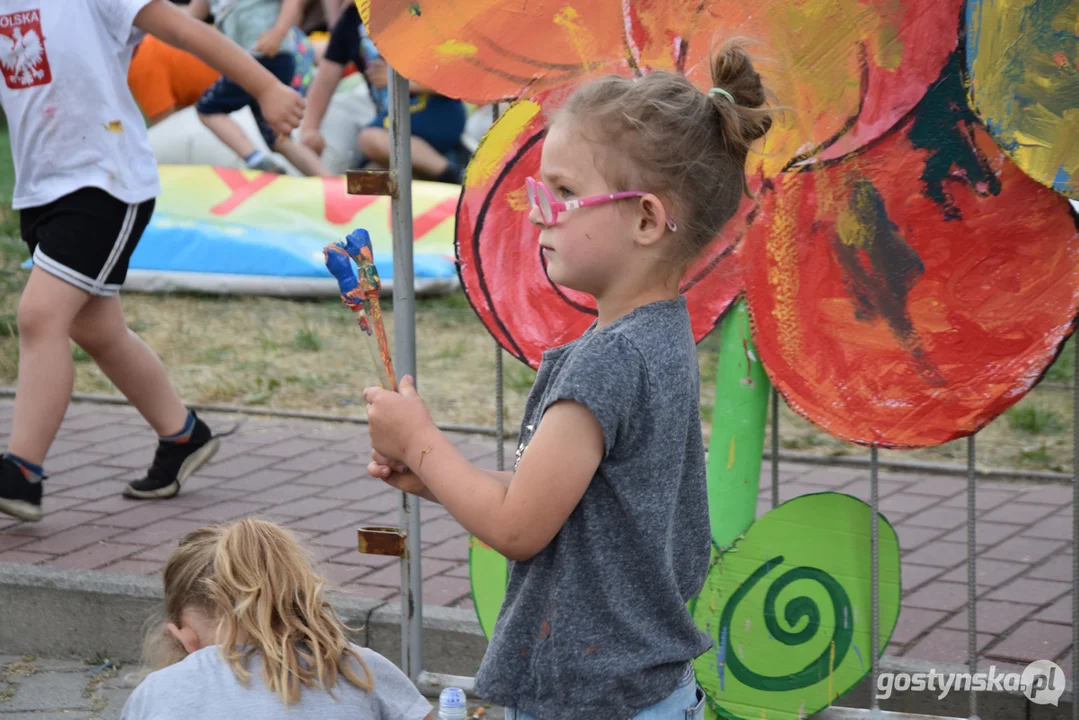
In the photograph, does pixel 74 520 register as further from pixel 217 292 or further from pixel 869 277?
pixel 217 292

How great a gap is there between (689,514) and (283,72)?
729 cm

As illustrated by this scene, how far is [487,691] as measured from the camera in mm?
1879

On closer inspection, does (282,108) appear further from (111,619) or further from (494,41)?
(111,619)

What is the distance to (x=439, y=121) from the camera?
8172 mm

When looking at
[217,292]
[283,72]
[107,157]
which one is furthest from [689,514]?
[283,72]

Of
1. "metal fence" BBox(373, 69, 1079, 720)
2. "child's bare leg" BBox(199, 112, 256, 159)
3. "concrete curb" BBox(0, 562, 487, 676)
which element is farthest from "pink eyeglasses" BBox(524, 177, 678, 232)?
"child's bare leg" BBox(199, 112, 256, 159)

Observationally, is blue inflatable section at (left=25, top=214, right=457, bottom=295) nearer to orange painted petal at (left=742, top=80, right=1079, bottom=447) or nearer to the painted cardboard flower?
the painted cardboard flower

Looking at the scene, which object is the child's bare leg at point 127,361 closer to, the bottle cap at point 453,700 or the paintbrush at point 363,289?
the bottle cap at point 453,700

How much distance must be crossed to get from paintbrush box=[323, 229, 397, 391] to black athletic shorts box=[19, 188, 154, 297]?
6.77ft

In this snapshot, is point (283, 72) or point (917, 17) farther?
point (283, 72)

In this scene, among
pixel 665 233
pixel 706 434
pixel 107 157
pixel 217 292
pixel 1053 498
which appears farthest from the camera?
pixel 217 292

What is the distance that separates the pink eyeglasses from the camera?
5.87ft

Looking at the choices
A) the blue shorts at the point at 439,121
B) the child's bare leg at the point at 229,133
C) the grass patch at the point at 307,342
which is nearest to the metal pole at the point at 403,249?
the grass patch at the point at 307,342

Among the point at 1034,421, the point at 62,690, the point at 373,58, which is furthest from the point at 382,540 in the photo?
the point at 373,58
